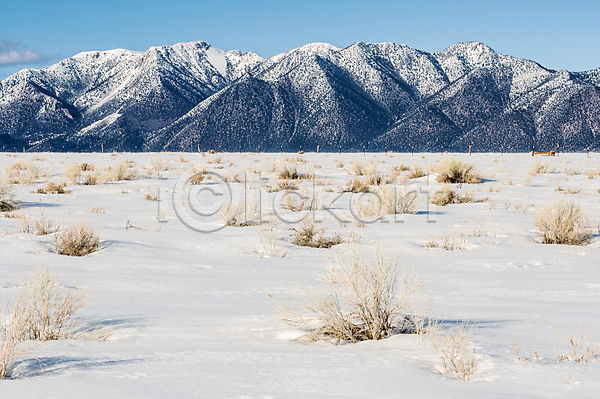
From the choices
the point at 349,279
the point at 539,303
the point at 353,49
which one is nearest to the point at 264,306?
the point at 349,279

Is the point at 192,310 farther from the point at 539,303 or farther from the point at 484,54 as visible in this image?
the point at 484,54

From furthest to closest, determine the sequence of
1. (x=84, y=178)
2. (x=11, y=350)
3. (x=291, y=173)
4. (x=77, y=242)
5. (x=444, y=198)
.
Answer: (x=291, y=173) < (x=84, y=178) < (x=444, y=198) < (x=77, y=242) < (x=11, y=350)

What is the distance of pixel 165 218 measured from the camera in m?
9.28

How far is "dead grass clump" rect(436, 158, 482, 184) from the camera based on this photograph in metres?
16.7

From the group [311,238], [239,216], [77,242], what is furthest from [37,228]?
[311,238]

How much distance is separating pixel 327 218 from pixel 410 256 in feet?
10.3

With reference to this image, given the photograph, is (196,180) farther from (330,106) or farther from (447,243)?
(330,106)

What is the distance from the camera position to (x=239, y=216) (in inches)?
345

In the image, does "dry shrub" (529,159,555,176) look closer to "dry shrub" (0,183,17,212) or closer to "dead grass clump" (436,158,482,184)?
"dead grass clump" (436,158,482,184)

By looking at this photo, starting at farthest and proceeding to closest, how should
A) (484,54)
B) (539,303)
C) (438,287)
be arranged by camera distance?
(484,54), (438,287), (539,303)

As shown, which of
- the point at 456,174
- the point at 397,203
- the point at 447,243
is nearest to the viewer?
the point at 447,243

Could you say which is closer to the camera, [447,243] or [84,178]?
[447,243]

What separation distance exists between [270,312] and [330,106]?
4194 inches

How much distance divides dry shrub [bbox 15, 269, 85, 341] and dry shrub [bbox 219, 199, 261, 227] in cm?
521
